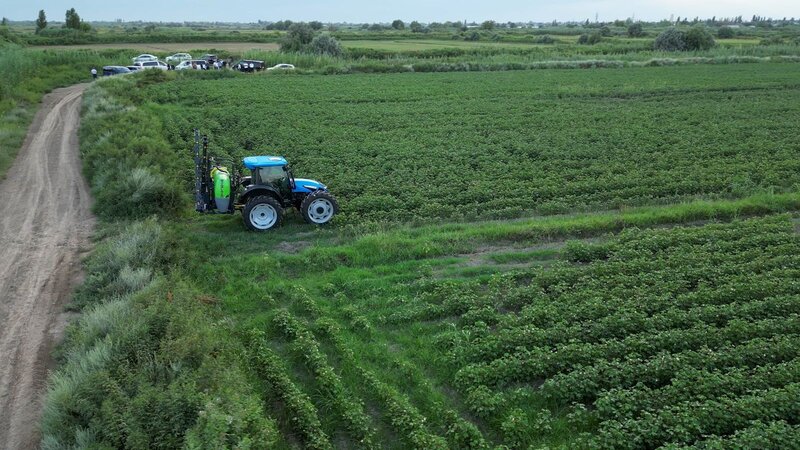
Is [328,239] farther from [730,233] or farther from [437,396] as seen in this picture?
[730,233]

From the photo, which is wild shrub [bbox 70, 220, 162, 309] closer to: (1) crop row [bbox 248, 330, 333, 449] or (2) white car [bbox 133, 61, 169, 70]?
(1) crop row [bbox 248, 330, 333, 449]

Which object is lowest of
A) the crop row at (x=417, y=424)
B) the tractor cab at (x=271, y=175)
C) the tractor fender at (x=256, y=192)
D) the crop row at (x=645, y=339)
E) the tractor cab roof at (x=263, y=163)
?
the crop row at (x=417, y=424)

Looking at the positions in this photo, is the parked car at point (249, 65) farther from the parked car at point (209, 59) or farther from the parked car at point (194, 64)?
the parked car at point (194, 64)

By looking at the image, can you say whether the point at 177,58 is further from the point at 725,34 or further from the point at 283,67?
the point at 725,34

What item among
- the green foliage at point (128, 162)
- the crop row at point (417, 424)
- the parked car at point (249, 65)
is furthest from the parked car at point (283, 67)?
the crop row at point (417, 424)

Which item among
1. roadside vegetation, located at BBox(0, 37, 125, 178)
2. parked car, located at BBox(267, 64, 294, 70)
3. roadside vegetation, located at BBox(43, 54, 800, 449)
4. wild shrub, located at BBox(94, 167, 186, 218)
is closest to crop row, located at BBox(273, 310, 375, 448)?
roadside vegetation, located at BBox(43, 54, 800, 449)

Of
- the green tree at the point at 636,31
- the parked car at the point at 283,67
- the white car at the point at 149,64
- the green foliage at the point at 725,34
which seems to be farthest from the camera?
the green tree at the point at 636,31

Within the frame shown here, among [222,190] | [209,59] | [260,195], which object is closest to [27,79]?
[209,59]
